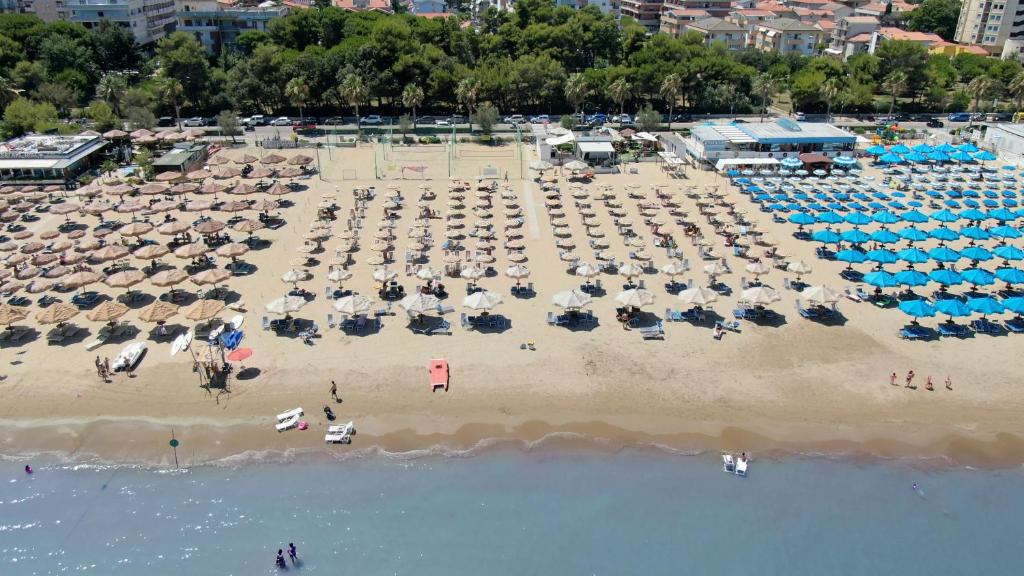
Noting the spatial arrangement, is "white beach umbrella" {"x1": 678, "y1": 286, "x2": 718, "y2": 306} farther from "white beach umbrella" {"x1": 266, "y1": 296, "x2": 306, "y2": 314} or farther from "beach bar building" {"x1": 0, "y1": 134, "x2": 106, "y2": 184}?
"beach bar building" {"x1": 0, "y1": 134, "x2": 106, "y2": 184}

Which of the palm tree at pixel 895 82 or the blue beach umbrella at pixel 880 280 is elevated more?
the palm tree at pixel 895 82

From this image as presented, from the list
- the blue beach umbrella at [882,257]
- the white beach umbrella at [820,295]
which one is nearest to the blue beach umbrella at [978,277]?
the blue beach umbrella at [882,257]

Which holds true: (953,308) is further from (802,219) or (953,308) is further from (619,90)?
(619,90)

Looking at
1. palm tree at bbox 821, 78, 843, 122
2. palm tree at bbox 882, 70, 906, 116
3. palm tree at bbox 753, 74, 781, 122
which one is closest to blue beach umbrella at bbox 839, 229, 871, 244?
palm tree at bbox 821, 78, 843, 122

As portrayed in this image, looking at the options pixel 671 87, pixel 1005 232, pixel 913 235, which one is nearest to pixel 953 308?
pixel 913 235

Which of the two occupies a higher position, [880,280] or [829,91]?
[829,91]


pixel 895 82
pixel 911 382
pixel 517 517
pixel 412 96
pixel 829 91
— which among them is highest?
pixel 895 82

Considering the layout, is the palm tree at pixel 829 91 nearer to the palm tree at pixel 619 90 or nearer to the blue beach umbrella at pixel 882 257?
the palm tree at pixel 619 90

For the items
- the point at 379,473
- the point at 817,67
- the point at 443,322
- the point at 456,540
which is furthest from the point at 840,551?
the point at 817,67
